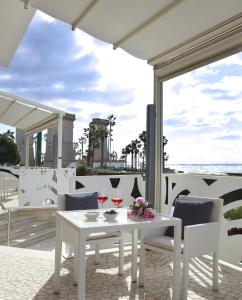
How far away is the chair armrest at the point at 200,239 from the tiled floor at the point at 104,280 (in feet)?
1.54

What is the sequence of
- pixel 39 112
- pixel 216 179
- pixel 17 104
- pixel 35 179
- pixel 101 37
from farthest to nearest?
pixel 39 112, pixel 17 104, pixel 35 179, pixel 216 179, pixel 101 37

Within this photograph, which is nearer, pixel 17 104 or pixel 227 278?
pixel 227 278

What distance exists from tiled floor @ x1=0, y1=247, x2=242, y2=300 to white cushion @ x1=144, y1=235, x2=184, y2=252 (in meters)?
0.46

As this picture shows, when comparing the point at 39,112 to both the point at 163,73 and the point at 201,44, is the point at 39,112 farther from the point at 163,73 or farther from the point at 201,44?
the point at 201,44

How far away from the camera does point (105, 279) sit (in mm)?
3646

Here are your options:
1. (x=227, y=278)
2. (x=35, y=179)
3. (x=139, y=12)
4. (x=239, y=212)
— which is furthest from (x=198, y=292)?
(x=35, y=179)

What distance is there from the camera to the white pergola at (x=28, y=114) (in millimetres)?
8789

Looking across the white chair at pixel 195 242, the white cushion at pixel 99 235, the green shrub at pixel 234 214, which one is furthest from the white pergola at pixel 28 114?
the white chair at pixel 195 242

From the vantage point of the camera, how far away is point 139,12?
3566mm

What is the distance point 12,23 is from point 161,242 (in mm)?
3571

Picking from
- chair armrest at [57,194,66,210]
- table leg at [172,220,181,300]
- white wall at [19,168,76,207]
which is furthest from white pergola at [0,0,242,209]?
white wall at [19,168,76,207]

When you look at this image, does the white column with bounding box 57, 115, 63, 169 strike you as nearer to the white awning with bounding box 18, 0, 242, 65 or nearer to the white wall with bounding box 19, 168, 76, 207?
the white wall with bounding box 19, 168, 76, 207

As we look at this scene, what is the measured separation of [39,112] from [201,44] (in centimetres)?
662

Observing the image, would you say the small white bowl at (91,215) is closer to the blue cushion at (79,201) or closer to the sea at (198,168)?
the blue cushion at (79,201)
